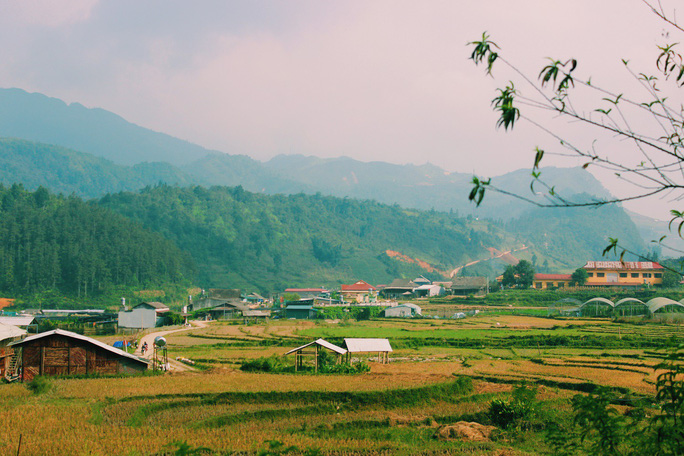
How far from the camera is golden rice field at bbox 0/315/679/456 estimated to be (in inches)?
648

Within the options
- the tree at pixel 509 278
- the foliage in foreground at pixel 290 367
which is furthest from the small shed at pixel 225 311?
the foliage in foreground at pixel 290 367

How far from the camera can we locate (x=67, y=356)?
30609 mm

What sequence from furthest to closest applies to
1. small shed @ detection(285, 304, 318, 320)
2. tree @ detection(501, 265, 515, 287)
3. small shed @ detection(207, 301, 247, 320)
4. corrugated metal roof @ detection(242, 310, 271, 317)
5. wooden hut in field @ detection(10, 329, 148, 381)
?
tree @ detection(501, 265, 515, 287), small shed @ detection(207, 301, 247, 320), small shed @ detection(285, 304, 318, 320), corrugated metal roof @ detection(242, 310, 271, 317), wooden hut in field @ detection(10, 329, 148, 381)

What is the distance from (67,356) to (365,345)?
1788 cm

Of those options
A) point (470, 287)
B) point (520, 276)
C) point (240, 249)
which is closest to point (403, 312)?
point (470, 287)

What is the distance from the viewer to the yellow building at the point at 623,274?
308 ft

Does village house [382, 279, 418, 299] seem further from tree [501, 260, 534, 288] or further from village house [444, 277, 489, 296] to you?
tree [501, 260, 534, 288]

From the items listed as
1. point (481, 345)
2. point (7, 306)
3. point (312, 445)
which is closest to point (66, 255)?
point (7, 306)

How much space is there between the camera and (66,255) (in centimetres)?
11806

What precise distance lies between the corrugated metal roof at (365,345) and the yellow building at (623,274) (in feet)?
234

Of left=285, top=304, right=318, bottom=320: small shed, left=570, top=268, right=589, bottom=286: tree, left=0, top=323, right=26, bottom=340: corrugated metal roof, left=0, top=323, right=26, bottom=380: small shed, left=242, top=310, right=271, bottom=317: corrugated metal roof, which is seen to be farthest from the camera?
left=570, top=268, right=589, bottom=286: tree

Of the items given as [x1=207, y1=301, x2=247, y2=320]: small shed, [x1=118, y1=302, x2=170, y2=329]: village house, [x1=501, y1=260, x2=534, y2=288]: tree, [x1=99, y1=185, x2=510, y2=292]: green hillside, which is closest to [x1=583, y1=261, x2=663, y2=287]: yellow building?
[x1=501, y1=260, x2=534, y2=288]: tree

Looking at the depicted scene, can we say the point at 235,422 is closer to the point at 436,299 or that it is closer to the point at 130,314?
the point at 130,314

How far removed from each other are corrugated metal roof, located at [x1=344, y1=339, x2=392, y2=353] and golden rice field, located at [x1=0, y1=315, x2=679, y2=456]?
1.12 m
